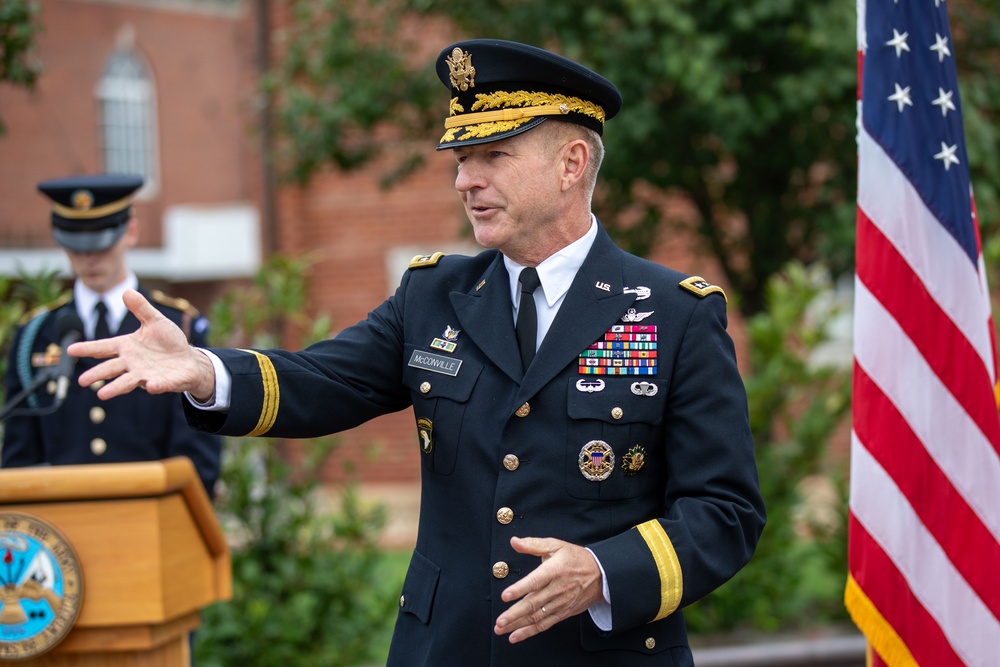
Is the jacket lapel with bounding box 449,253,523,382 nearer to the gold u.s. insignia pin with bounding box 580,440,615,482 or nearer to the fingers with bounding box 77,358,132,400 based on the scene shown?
the gold u.s. insignia pin with bounding box 580,440,615,482

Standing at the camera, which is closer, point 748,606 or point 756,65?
point 748,606

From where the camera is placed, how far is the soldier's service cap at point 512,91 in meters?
2.60

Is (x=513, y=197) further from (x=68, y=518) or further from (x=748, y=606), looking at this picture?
(x=748, y=606)

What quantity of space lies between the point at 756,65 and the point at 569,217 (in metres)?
4.94

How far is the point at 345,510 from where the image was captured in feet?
19.7

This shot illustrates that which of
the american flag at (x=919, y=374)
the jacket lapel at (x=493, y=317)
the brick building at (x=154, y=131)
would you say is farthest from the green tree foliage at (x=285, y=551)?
A: the brick building at (x=154, y=131)

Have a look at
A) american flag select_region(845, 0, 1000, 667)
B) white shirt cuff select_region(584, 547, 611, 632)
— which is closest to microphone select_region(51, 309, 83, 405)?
white shirt cuff select_region(584, 547, 611, 632)

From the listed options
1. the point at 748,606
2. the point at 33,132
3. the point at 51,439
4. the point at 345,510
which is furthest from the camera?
the point at 33,132

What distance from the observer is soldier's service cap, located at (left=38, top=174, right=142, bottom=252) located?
442 centimetres

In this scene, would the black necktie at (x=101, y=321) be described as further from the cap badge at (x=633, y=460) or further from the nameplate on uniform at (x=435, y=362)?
the cap badge at (x=633, y=460)

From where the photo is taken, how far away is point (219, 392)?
8.13 ft

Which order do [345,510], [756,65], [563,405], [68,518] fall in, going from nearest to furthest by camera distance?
[563,405], [68,518], [345,510], [756,65]

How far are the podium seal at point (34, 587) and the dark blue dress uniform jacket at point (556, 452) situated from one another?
109cm

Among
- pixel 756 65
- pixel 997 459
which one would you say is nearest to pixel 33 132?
pixel 756 65
